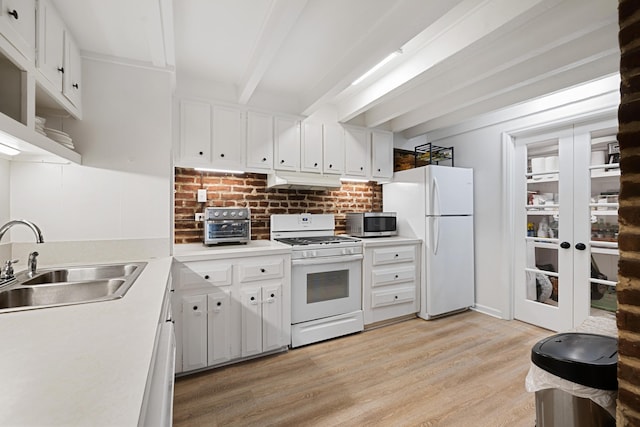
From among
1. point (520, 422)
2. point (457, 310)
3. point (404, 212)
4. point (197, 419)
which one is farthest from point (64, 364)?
point (457, 310)

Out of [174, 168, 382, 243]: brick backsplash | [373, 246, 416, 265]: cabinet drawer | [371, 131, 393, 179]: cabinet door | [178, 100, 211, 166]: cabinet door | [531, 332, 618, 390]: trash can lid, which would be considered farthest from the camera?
[371, 131, 393, 179]: cabinet door

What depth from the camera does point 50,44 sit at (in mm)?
1520

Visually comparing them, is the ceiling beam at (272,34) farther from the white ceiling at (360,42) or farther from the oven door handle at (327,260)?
the oven door handle at (327,260)

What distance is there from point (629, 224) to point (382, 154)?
287 centimetres

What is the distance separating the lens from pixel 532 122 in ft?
10.2

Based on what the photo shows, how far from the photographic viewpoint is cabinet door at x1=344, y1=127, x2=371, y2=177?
11.2 ft

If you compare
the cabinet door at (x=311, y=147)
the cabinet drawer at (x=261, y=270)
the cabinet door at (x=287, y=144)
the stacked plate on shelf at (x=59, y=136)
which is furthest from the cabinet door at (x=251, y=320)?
the stacked plate on shelf at (x=59, y=136)

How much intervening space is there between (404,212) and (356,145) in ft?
3.45

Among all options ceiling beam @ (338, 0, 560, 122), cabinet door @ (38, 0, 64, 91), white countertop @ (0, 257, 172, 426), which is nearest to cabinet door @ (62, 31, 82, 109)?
cabinet door @ (38, 0, 64, 91)

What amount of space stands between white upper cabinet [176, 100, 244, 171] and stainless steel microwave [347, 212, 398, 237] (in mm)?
1478

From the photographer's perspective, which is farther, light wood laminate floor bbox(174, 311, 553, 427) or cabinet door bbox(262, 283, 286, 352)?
cabinet door bbox(262, 283, 286, 352)

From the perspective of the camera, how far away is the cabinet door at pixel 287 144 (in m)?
3.02

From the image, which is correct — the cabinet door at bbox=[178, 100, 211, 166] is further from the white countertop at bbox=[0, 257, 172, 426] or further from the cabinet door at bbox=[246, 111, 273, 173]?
the white countertop at bbox=[0, 257, 172, 426]

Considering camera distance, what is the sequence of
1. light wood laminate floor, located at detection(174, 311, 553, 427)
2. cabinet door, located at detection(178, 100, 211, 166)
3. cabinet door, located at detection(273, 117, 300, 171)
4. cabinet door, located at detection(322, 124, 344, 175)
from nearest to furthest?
light wood laminate floor, located at detection(174, 311, 553, 427) → cabinet door, located at detection(178, 100, 211, 166) → cabinet door, located at detection(273, 117, 300, 171) → cabinet door, located at detection(322, 124, 344, 175)
